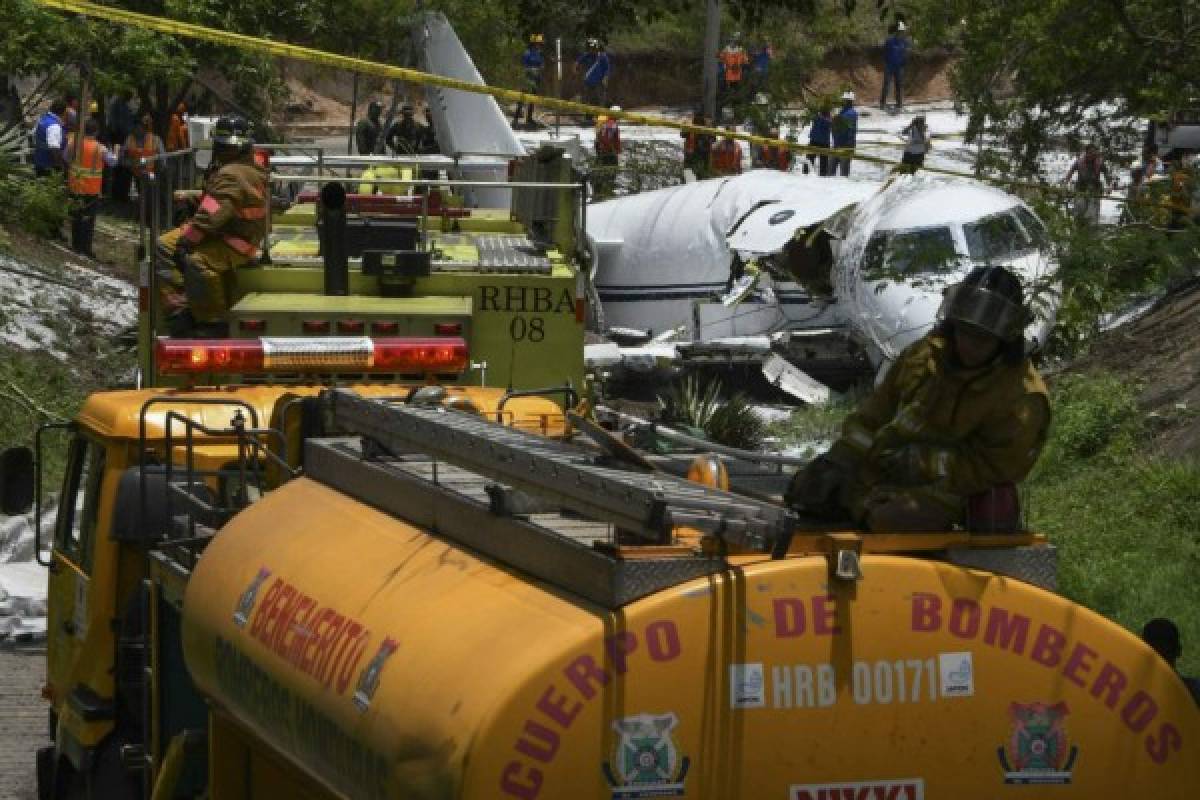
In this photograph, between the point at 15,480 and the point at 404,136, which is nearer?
the point at 15,480

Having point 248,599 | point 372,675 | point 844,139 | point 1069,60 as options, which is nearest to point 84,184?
point 1069,60

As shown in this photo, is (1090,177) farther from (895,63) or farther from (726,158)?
(895,63)

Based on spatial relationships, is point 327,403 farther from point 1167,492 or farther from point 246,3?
point 246,3

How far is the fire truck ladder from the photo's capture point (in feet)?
17.1

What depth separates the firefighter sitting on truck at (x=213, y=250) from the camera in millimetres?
13805

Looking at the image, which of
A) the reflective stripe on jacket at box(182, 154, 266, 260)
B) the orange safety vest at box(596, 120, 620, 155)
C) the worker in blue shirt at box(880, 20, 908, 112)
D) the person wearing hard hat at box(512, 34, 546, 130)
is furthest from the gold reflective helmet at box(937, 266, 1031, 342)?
the worker in blue shirt at box(880, 20, 908, 112)

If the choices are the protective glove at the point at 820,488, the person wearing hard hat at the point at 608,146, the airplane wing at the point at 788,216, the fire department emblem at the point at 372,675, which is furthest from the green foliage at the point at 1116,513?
the person wearing hard hat at the point at 608,146

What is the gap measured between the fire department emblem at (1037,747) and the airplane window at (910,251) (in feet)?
53.4

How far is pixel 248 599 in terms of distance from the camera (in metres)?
6.40

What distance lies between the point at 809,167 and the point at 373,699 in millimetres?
34174

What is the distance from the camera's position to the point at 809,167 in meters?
39.1

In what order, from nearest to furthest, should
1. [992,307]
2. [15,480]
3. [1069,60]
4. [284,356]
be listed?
[992,307] < [15,480] < [284,356] < [1069,60]

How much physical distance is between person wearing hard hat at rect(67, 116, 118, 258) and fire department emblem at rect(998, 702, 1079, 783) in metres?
21.3

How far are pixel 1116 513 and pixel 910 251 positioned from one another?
8491 mm
